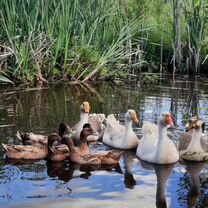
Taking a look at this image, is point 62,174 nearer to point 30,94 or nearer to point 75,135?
point 75,135

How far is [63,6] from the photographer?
53.1ft

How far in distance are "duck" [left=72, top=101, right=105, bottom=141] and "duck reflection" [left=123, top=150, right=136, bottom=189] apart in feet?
3.05

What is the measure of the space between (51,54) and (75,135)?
632 cm

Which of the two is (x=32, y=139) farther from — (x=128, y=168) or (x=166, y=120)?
(x=166, y=120)

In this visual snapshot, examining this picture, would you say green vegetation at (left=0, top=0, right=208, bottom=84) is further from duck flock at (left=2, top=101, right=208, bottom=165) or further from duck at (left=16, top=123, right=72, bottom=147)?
duck flock at (left=2, top=101, right=208, bottom=165)

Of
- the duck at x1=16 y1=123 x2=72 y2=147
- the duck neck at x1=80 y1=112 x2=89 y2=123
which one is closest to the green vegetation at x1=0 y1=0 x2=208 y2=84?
the duck neck at x1=80 y1=112 x2=89 y2=123

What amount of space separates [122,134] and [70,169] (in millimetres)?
1695

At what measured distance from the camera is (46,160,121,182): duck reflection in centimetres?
901

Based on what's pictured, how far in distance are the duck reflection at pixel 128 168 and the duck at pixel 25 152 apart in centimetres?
132

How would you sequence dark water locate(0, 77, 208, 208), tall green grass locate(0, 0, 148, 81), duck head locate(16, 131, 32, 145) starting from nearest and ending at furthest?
dark water locate(0, 77, 208, 208), duck head locate(16, 131, 32, 145), tall green grass locate(0, 0, 148, 81)

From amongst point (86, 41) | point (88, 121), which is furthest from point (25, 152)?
point (86, 41)

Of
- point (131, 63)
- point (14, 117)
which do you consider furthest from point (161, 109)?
point (131, 63)

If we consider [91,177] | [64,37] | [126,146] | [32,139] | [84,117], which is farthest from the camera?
[64,37]

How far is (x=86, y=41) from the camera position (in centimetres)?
1752
